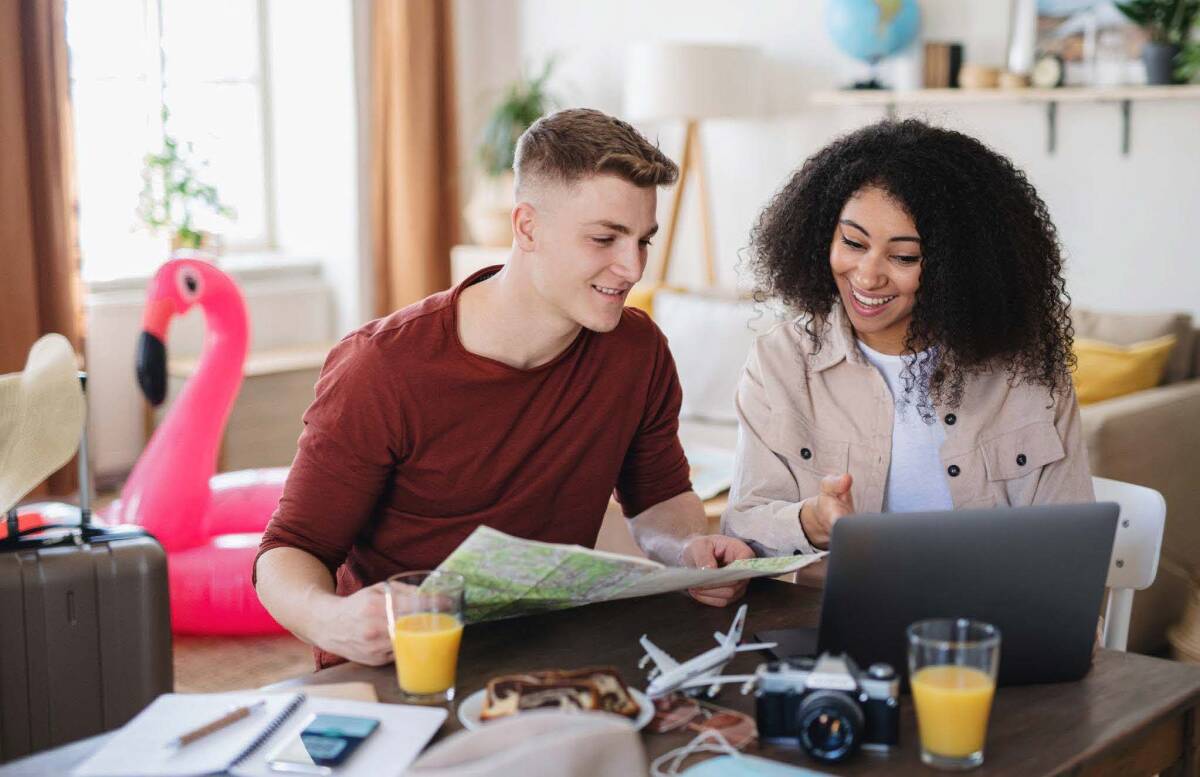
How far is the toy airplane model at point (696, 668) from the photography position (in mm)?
1330

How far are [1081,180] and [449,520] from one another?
119 inches

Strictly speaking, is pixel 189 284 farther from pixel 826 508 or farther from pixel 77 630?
pixel 826 508

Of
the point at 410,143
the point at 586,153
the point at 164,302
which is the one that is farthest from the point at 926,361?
the point at 410,143

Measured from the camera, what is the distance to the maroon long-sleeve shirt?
1691 mm

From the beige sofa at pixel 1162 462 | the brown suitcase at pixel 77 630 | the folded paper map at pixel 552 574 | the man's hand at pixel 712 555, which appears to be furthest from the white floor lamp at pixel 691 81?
the folded paper map at pixel 552 574

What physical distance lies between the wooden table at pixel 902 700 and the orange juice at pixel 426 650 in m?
0.03

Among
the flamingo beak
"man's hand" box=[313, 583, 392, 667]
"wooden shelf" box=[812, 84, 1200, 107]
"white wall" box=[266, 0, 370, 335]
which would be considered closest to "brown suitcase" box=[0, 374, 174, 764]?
"man's hand" box=[313, 583, 392, 667]

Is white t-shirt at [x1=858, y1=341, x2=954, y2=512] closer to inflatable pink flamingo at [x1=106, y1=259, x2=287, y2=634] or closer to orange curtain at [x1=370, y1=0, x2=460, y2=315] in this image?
inflatable pink flamingo at [x1=106, y1=259, x2=287, y2=634]

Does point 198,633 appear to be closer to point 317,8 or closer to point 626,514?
point 626,514

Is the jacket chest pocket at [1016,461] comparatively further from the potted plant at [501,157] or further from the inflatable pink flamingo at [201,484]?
the potted plant at [501,157]

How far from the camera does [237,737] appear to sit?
3.89 feet

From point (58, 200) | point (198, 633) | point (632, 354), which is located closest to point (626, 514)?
point (632, 354)

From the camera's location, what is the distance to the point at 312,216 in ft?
18.9

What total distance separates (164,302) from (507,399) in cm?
236
